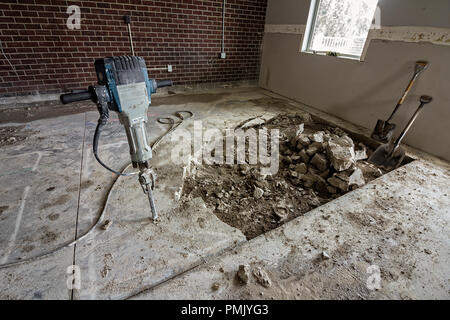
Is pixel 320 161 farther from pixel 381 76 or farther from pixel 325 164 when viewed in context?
pixel 381 76

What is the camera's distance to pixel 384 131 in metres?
2.66

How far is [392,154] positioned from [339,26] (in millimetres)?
2043

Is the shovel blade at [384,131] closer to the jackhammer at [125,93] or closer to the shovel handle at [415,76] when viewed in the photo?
the shovel handle at [415,76]

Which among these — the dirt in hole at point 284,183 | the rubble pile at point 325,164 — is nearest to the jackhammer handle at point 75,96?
the dirt in hole at point 284,183

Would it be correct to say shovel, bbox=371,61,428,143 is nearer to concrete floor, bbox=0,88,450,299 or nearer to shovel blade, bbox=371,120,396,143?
shovel blade, bbox=371,120,396,143

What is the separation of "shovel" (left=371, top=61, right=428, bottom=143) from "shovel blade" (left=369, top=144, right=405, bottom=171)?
0.12 m

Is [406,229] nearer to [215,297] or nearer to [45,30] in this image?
[215,297]

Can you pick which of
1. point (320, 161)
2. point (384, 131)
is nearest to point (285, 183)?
point (320, 161)

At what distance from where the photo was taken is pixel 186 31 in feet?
13.3

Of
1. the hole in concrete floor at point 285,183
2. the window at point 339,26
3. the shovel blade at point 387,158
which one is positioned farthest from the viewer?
the window at point 339,26

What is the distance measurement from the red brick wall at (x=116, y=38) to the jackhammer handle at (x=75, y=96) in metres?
3.12

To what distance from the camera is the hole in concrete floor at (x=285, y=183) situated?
176 centimetres
